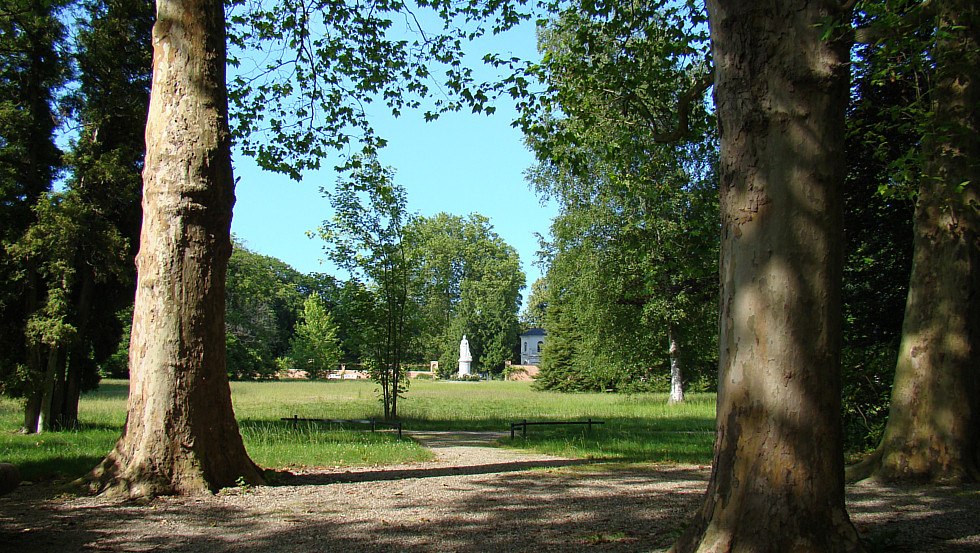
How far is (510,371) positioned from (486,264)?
51.0ft

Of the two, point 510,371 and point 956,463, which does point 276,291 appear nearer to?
point 510,371

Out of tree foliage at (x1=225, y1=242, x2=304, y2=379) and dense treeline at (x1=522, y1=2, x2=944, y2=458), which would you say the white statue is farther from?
dense treeline at (x1=522, y1=2, x2=944, y2=458)

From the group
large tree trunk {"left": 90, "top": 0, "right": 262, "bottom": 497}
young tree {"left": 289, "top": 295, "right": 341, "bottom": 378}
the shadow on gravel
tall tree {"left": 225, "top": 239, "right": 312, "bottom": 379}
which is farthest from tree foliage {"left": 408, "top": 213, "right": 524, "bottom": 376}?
large tree trunk {"left": 90, "top": 0, "right": 262, "bottom": 497}

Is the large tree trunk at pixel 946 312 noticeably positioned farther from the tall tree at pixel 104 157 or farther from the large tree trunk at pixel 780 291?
the tall tree at pixel 104 157

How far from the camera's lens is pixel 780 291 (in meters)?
3.59

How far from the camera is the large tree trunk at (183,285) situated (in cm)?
685

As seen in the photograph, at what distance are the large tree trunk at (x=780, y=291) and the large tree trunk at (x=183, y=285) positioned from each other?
5057 millimetres

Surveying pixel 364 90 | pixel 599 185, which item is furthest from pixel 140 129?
pixel 599 185

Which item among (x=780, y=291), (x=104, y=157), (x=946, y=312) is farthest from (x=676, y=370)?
(x=780, y=291)

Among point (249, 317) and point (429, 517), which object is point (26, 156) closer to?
point (429, 517)

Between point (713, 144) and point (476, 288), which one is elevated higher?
point (476, 288)

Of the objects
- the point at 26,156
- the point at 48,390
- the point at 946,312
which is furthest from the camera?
the point at 26,156

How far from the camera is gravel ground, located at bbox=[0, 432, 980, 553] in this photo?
4.94 m

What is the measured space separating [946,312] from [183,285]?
783 cm
